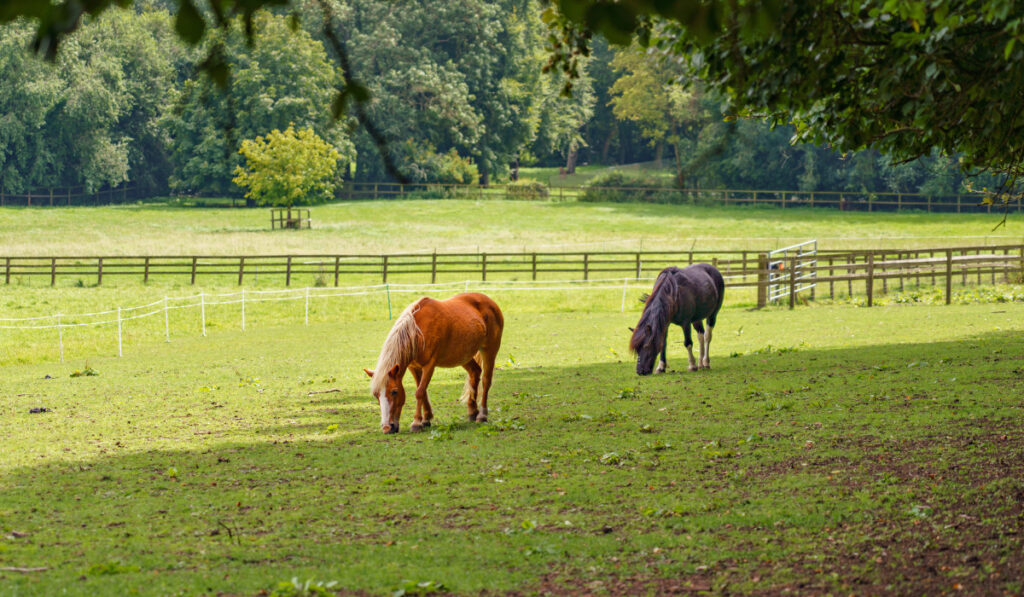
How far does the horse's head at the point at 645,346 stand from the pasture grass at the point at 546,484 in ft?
0.73

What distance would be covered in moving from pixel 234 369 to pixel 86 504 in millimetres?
9450

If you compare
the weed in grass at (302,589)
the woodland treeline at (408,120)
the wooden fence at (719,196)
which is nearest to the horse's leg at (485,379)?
the weed in grass at (302,589)

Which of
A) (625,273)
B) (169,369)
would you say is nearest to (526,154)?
(625,273)

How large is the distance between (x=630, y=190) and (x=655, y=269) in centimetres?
3852

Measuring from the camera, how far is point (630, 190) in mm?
72438

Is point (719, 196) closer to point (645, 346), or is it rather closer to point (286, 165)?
point (286, 165)

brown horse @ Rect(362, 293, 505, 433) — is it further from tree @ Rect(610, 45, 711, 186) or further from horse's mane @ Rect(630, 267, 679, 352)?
tree @ Rect(610, 45, 711, 186)

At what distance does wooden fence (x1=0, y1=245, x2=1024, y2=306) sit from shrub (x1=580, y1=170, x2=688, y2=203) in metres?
26.9

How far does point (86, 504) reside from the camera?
7.21 m

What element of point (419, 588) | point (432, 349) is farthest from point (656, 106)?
point (419, 588)

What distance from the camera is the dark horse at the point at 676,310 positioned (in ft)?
43.7

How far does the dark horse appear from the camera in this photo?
13.3 metres

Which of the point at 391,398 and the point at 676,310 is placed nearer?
the point at 391,398

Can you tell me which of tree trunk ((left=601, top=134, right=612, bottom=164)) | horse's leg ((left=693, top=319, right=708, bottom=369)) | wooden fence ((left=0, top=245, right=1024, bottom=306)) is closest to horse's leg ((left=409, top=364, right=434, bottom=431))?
horse's leg ((left=693, top=319, right=708, bottom=369))
